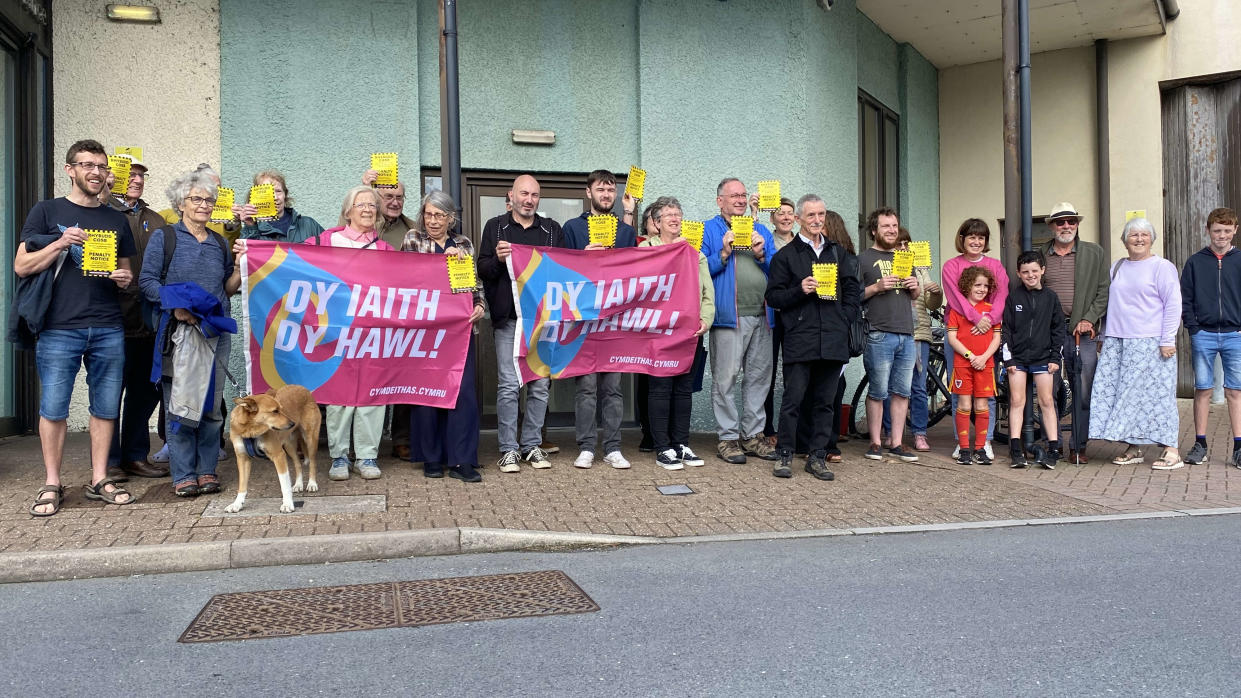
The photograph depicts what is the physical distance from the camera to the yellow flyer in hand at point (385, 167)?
7.36 metres

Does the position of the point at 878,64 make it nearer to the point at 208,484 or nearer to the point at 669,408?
the point at 669,408

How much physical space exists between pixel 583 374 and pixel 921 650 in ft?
14.7

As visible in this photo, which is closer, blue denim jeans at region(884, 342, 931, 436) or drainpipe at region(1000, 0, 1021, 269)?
drainpipe at region(1000, 0, 1021, 269)

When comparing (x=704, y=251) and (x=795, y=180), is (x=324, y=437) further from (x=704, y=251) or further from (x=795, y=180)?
(x=795, y=180)

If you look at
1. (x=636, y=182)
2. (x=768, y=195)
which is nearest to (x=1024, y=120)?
(x=768, y=195)

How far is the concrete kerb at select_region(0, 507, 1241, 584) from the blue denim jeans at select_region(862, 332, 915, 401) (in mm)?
2632

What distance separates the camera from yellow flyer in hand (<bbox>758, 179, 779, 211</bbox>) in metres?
7.80

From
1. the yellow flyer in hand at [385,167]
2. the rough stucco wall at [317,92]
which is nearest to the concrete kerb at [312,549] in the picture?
the yellow flyer in hand at [385,167]

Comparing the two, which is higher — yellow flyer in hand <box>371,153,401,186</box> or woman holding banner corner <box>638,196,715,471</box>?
yellow flyer in hand <box>371,153,401,186</box>

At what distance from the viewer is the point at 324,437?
8914 mm

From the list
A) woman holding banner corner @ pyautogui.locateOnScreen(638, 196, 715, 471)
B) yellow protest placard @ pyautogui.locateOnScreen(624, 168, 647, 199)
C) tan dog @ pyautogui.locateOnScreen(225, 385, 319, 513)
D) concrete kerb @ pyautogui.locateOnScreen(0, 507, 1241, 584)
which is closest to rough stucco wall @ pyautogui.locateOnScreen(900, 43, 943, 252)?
woman holding banner corner @ pyautogui.locateOnScreen(638, 196, 715, 471)

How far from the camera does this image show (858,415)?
10969mm

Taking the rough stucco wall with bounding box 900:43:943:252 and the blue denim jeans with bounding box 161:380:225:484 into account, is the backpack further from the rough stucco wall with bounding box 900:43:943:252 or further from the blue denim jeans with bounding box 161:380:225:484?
the rough stucco wall with bounding box 900:43:943:252

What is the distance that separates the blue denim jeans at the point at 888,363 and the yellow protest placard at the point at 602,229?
2437mm
